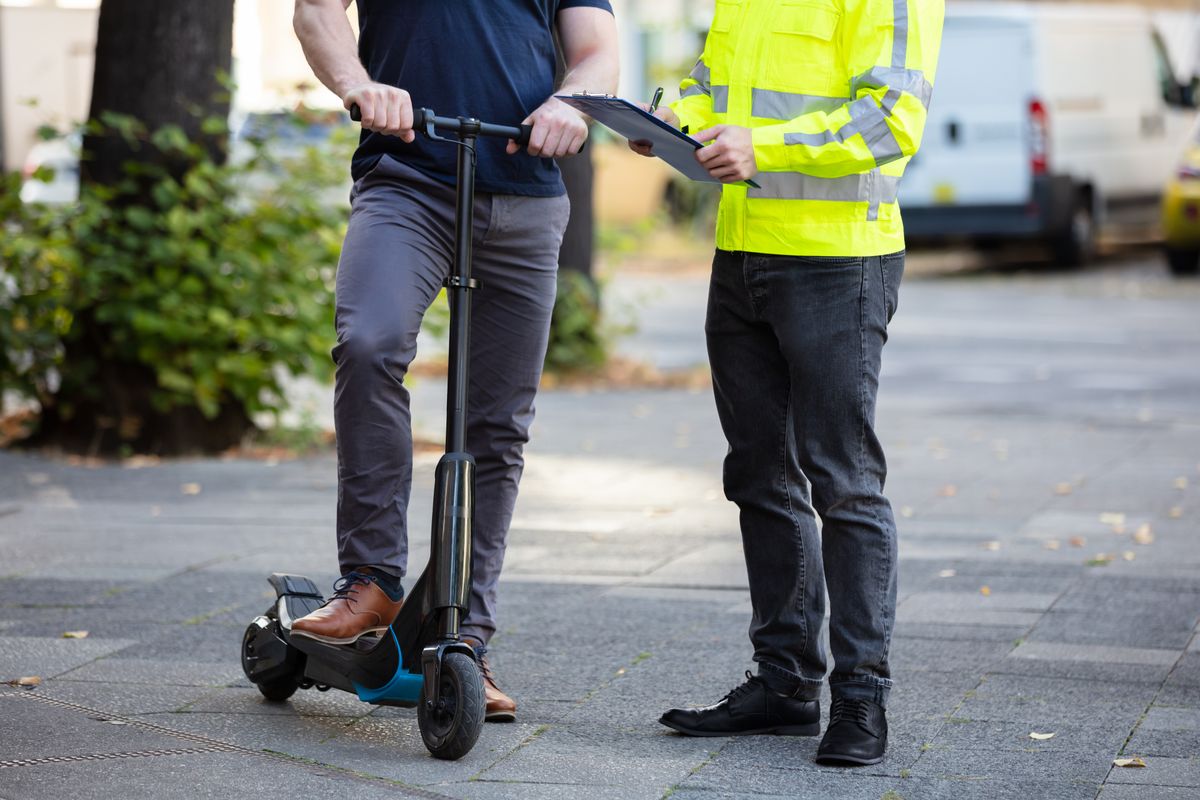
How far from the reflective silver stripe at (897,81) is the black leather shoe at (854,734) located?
47.1 inches

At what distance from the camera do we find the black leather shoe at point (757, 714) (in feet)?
12.8

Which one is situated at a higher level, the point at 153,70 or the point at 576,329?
the point at 153,70

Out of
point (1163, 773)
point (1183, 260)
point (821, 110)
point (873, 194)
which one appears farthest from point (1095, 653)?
point (1183, 260)

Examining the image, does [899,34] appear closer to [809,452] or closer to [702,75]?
[702,75]

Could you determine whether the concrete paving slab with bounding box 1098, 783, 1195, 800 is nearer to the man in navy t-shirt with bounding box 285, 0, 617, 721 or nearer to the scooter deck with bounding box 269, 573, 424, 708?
the man in navy t-shirt with bounding box 285, 0, 617, 721

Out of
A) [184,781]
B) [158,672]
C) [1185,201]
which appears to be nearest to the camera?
[184,781]

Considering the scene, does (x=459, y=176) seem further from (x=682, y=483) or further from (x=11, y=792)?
(x=682, y=483)

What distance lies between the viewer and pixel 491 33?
3980mm

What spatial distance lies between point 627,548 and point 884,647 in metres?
2.36

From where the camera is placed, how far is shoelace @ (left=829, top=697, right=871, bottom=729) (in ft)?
12.2

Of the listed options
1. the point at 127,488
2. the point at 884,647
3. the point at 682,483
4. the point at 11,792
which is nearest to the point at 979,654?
the point at 884,647

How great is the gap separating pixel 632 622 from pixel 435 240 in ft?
4.80

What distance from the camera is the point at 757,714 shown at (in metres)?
3.92

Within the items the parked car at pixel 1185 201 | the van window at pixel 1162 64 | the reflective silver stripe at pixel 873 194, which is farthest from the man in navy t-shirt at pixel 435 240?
the van window at pixel 1162 64
